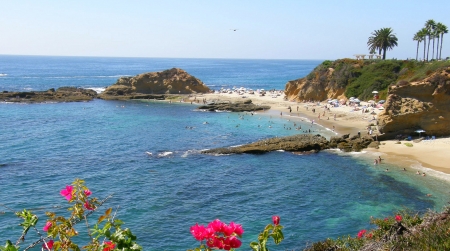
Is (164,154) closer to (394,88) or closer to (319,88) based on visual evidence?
(394,88)

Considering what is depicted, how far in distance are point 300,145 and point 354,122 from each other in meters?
15.7

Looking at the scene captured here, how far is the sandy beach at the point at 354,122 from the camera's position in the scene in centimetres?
3378

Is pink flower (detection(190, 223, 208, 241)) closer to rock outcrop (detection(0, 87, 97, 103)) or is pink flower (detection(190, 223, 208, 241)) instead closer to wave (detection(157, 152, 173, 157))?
wave (detection(157, 152, 173, 157))

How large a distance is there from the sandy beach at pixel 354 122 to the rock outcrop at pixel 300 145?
190 cm

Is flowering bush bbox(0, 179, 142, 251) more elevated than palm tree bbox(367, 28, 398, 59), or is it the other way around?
palm tree bbox(367, 28, 398, 59)

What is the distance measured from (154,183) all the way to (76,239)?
30.2ft

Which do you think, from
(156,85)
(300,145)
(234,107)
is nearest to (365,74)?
(234,107)

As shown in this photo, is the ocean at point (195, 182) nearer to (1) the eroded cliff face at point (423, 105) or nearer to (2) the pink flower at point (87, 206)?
(1) the eroded cliff face at point (423, 105)

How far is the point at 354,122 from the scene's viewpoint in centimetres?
5031

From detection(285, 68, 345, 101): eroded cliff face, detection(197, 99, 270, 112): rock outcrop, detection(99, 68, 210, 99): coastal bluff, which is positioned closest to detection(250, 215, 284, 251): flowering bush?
detection(197, 99, 270, 112): rock outcrop

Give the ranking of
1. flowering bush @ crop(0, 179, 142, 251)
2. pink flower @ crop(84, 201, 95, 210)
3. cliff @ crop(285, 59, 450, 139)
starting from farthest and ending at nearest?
1. cliff @ crop(285, 59, 450, 139)
2. pink flower @ crop(84, 201, 95, 210)
3. flowering bush @ crop(0, 179, 142, 251)

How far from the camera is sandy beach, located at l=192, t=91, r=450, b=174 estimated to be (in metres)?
33.8

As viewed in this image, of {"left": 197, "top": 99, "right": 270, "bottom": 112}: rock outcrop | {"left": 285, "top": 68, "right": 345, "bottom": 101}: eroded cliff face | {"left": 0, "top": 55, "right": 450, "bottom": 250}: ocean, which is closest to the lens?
{"left": 0, "top": 55, "right": 450, "bottom": 250}: ocean

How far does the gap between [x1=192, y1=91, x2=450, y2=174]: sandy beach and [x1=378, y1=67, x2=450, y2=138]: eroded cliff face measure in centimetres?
185
